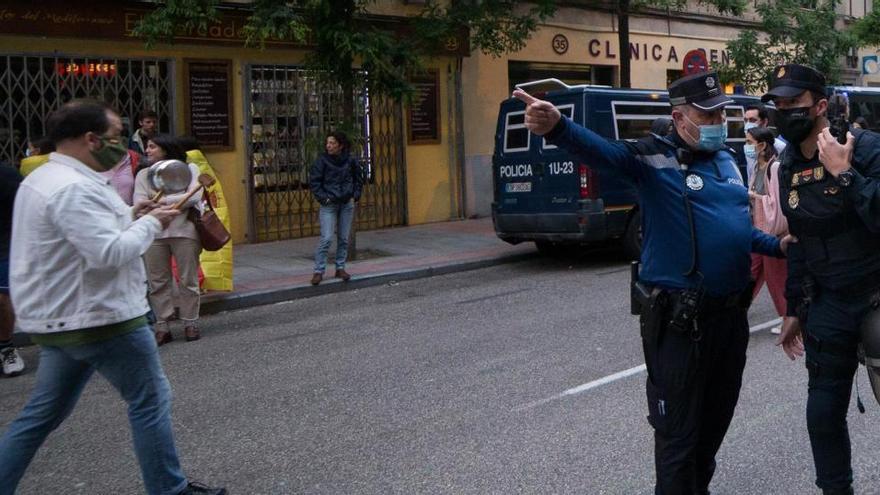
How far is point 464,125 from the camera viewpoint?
18.4 meters

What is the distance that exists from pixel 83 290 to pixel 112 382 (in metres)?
0.42

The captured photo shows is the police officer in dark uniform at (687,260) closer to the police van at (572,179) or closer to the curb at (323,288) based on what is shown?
the curb at (323,288)

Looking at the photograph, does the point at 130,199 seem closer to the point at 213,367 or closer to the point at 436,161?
the point at 213,367

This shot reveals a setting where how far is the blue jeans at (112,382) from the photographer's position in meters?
4.06

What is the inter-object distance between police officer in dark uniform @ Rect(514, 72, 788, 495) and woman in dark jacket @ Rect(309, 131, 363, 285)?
776 cm

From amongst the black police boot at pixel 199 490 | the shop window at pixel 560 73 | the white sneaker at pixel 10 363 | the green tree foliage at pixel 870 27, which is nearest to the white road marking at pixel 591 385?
the black police boot at pixel 199 490

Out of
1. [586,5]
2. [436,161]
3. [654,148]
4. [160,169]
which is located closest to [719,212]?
[654,148]

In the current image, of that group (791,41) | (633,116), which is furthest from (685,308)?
(791,41)

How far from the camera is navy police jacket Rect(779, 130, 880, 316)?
144 inches

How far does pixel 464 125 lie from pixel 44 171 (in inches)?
577

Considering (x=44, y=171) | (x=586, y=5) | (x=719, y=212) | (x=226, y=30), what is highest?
(x=586, y=5)

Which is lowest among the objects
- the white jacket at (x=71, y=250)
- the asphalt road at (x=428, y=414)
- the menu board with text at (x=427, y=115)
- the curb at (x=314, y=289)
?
the asphalt road at (x=428, y=414)

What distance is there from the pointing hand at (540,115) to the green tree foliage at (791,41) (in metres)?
17.0

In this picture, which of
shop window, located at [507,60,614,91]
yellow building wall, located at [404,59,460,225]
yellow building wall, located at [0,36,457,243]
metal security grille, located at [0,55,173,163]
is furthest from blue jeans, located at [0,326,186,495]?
shop window, located at [507,60,614,91]
